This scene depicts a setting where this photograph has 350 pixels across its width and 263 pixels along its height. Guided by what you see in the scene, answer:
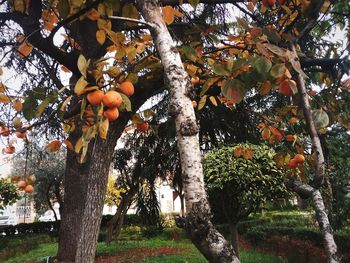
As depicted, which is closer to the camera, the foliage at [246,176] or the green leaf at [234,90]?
the green leaf at [234,90]

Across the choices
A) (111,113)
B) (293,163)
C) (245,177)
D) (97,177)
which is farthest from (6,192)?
(111,113)

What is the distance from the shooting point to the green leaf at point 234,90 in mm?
1404

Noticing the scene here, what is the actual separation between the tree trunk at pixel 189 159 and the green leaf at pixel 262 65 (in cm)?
29

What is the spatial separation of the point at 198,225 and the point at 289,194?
6.66m

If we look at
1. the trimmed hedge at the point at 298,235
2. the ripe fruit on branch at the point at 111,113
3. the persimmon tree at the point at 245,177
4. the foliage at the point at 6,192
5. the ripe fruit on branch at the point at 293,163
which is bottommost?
the trimmed hedge at the point at 298,235

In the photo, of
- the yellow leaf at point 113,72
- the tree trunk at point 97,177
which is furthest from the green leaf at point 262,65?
the tree trunk at point 97,177

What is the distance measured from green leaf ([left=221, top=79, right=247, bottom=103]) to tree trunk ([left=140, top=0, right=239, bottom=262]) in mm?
156

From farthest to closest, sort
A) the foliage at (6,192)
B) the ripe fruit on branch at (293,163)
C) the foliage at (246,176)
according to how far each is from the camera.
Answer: the foliage at (6,192) < the foliage at (246,176) < the ripe fruit on branch at (293,163)

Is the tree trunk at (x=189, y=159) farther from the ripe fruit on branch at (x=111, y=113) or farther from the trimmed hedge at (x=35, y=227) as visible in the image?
the trimmed hedge at (x=35, y=227)

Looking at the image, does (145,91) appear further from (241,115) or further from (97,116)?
(241,115)

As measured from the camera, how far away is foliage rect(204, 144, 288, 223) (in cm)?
707

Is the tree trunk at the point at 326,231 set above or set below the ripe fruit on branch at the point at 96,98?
below

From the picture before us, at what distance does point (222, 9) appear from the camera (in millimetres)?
6820

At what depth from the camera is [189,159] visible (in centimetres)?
139
